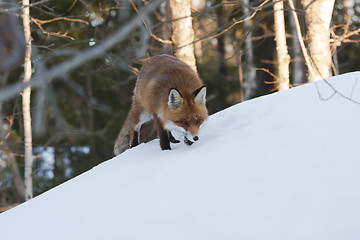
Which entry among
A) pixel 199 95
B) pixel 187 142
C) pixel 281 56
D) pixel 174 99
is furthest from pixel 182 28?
pixel 281 56

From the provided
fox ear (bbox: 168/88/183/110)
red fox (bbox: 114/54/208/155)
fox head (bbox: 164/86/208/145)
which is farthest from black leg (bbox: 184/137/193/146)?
fox ear (bbox: 168/88/183/110)

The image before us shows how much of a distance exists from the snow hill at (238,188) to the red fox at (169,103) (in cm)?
28

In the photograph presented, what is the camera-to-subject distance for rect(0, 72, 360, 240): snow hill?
9.87 ft

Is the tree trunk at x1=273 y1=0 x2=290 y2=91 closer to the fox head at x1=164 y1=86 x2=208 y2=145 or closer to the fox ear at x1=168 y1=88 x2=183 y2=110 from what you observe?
the fox head at x1=164 y1=86 x2=208 y2=145

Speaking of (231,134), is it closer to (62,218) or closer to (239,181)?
(239,181)

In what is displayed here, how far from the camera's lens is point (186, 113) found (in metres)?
5.04

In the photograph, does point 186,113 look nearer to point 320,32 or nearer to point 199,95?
point 199,95

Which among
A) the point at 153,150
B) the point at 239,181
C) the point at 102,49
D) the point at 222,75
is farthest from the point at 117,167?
the point at 222,75

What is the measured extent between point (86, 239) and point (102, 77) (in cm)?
1149

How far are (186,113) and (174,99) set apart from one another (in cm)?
24

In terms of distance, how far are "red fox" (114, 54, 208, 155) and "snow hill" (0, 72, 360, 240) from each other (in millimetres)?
279

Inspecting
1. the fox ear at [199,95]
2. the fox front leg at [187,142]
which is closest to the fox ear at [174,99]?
the fox ear at [199,95]

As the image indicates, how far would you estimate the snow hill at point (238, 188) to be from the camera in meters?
3.01

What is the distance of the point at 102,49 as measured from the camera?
1.43m
